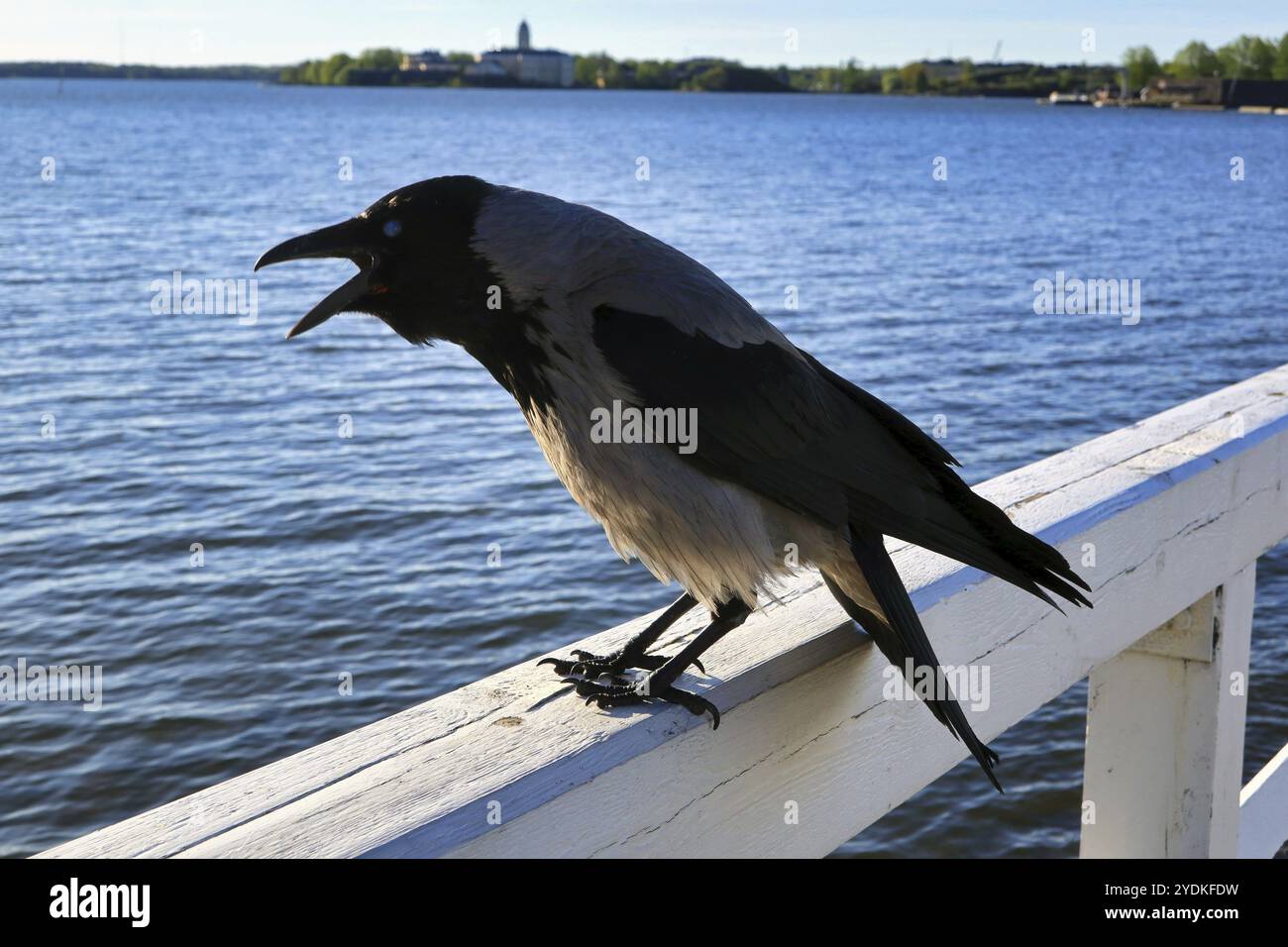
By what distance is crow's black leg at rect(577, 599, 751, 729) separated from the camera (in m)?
1.80

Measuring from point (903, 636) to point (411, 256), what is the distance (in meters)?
1.07

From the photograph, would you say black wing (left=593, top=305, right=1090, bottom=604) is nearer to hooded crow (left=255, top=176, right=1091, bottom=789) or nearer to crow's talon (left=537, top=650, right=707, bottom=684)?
hooded crow (left=255, top=176, right=1091, bottom=789)

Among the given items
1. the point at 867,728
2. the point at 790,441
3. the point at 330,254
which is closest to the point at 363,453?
the point at 330,254

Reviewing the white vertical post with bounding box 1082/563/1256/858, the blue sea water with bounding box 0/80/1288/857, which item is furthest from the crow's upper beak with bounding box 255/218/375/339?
the blue sea water with bounding box 0/80/1288/857

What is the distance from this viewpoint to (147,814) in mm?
1523

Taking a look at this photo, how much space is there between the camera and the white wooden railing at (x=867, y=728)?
4.89ft

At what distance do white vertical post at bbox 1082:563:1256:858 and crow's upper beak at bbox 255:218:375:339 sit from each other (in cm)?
176

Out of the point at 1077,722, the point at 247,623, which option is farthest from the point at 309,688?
the point at 1077,722

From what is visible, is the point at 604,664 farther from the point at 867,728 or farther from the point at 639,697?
the point at 867,728

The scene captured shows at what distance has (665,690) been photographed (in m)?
1.88

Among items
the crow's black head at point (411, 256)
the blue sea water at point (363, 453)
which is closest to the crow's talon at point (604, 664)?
the crow's black head at point (411, 256)

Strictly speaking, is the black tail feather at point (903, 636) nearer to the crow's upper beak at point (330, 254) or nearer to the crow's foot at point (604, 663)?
the crow's foot at point (604, 663)

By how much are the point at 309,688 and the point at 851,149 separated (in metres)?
86.1
